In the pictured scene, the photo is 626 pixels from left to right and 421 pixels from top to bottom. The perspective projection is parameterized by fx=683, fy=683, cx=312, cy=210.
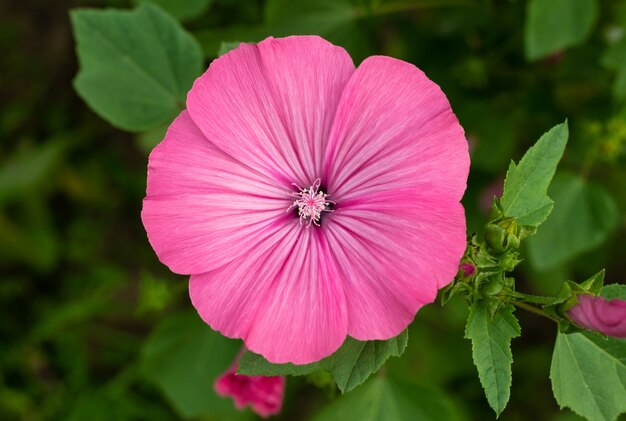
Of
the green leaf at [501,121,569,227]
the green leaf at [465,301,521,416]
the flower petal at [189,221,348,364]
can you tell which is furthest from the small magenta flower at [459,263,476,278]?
the flower petal at [189,221,348,364]

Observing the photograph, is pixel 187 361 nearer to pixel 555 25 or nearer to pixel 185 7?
pixel 185 7

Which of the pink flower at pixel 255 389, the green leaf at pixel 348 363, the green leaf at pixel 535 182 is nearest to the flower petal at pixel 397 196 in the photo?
the green leaf at pixel 348 363

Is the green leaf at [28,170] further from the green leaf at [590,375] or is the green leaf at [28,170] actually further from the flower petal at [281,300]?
the green leaf at [590,375]

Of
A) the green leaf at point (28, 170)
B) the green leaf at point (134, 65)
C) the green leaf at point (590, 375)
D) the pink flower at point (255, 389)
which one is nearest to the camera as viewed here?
the green leaf at point (590, 375)

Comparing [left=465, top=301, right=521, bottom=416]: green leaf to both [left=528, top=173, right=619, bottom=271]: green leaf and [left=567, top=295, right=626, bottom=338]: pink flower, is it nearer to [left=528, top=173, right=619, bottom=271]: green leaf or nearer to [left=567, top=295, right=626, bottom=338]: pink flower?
[left=567, top=295, right=626, bottom=338]: pink flower

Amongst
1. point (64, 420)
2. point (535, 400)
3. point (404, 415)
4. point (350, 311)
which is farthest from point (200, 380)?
point (535, 400)
